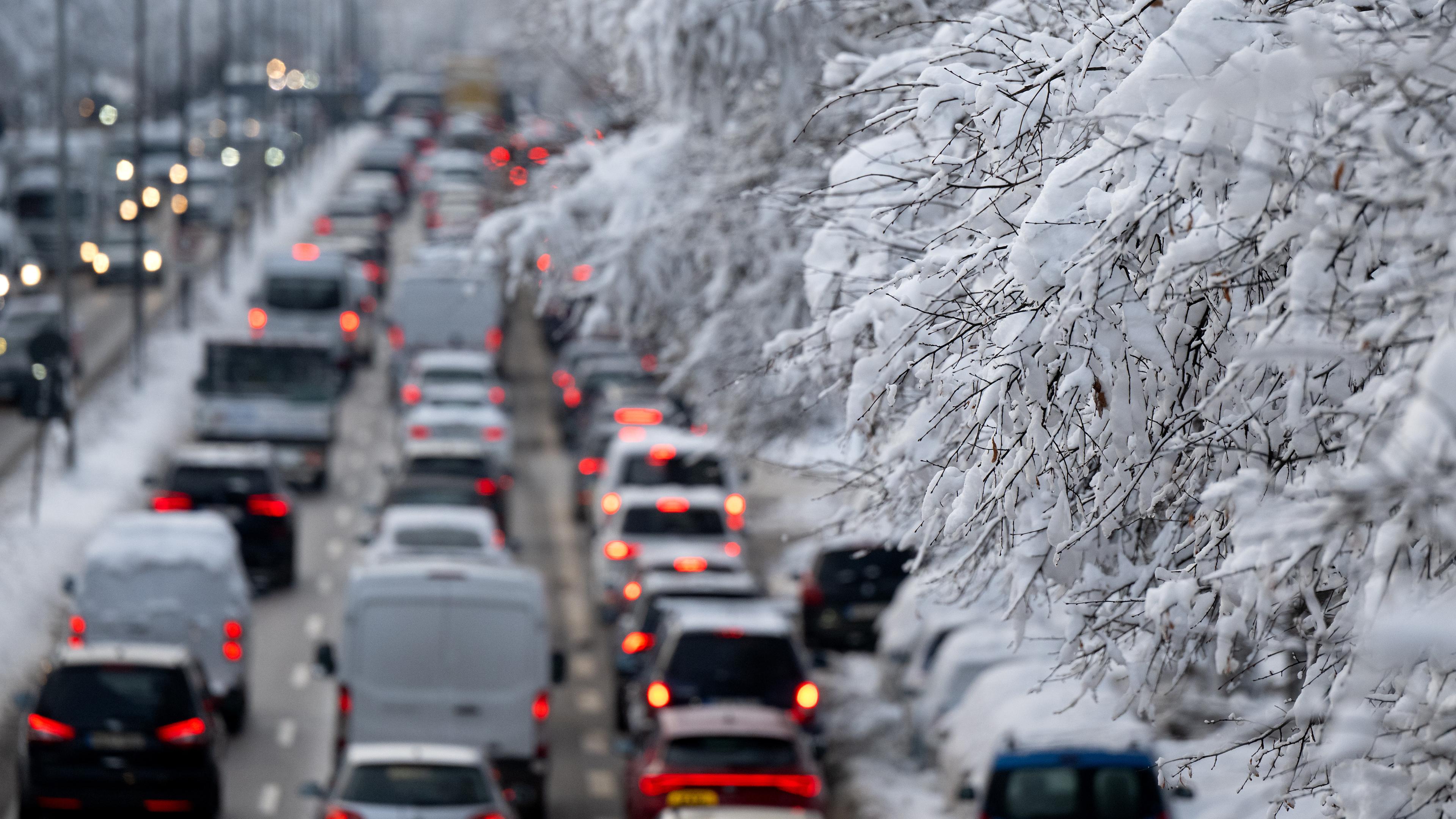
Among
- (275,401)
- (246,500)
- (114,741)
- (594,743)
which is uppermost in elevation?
(114,741)

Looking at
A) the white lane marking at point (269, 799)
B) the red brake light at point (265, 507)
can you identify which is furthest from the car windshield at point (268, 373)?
the white lane marking at point (269, 799)

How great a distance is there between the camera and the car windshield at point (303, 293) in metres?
43.3

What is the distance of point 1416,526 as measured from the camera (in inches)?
195

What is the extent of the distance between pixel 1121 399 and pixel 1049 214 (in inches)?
21.5

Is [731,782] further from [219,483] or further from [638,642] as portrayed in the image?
[219,483]

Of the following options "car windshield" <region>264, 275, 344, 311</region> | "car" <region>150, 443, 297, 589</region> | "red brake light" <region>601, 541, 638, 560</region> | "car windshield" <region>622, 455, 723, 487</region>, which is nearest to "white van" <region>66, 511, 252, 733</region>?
"red brake light" <region>601, 541, 638, 560</region>

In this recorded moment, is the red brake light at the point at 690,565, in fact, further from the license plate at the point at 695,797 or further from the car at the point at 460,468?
the license plate at the point at 695,797

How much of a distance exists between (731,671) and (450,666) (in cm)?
253

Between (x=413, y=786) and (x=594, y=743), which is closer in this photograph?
(x=413, y=786)

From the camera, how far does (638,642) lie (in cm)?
2067

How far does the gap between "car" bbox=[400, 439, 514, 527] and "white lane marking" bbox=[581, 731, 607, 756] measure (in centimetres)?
738

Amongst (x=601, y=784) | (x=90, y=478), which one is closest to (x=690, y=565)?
(x=601, y=784)

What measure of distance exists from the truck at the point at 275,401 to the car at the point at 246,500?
248 inches

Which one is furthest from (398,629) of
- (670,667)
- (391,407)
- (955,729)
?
(391,407)
